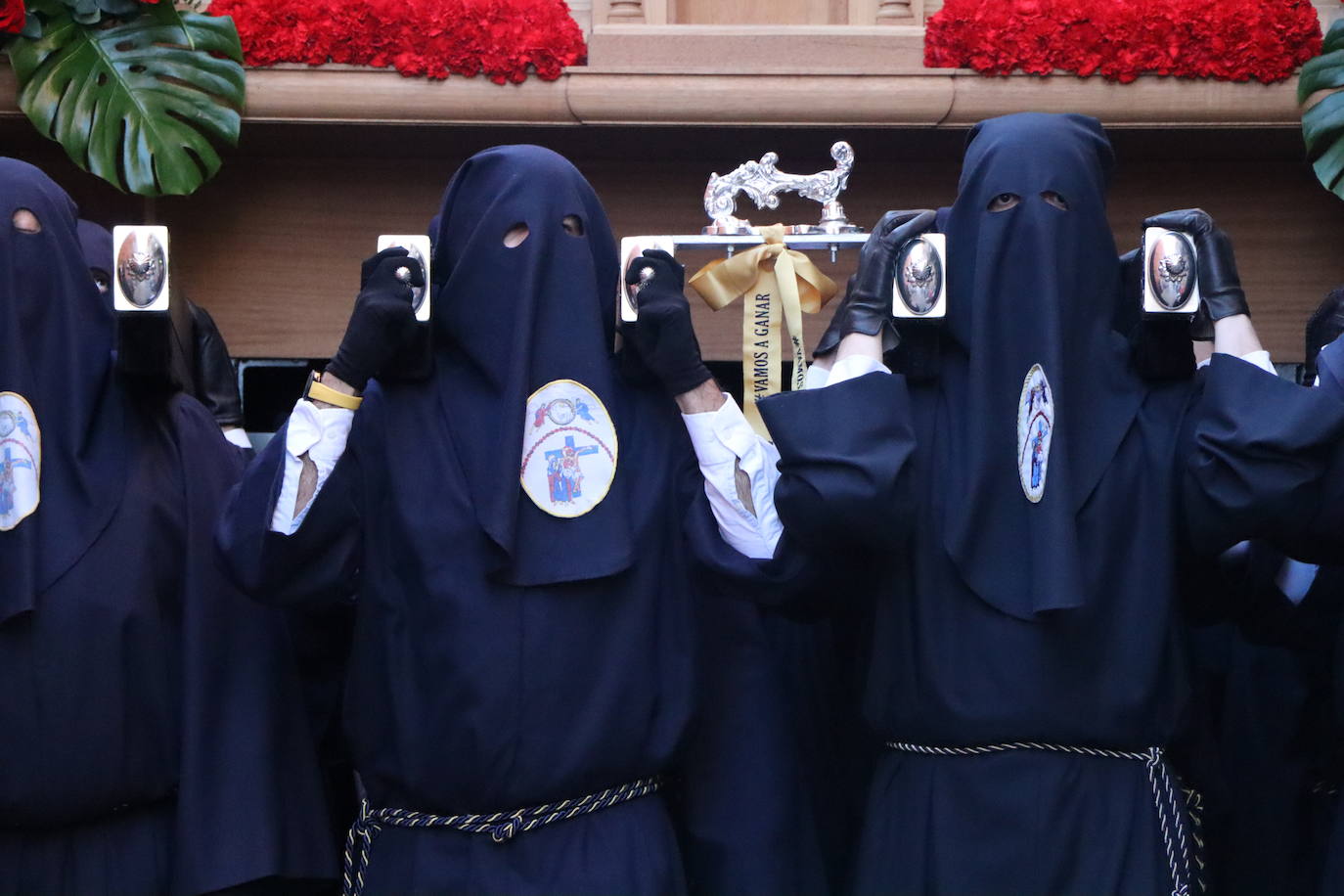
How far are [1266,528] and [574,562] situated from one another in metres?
1.32

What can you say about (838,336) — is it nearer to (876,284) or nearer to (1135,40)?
(876,284)

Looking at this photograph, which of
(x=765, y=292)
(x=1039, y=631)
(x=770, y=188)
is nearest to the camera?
(x=1039, y=631)

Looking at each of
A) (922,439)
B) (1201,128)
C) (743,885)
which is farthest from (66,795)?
(1201,128)

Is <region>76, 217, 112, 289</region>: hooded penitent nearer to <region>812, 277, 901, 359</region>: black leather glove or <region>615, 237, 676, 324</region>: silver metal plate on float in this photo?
<region>615, 237, 676, 324</region>: silver metal plate on float

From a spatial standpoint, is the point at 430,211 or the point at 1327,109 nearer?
the point at 1327,109

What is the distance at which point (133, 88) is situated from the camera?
4.21 m

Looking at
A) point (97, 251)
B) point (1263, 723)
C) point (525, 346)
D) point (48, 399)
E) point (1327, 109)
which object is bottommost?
point (1263, 723)

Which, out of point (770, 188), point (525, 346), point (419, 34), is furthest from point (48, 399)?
point (770, 188)

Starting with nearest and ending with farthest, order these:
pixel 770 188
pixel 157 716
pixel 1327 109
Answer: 1. pixel 157 716
2. pixel 770 188
3. pixel 1327 109

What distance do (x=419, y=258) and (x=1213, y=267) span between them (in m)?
1.57

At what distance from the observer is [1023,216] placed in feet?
10.0

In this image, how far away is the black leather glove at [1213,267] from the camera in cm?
308

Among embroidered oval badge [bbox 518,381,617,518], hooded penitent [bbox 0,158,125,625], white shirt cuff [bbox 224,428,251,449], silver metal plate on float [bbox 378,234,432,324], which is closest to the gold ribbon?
embroidered oval badge [bbox 518,381,617,518]

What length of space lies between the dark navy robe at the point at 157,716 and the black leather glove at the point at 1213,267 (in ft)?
6.80
